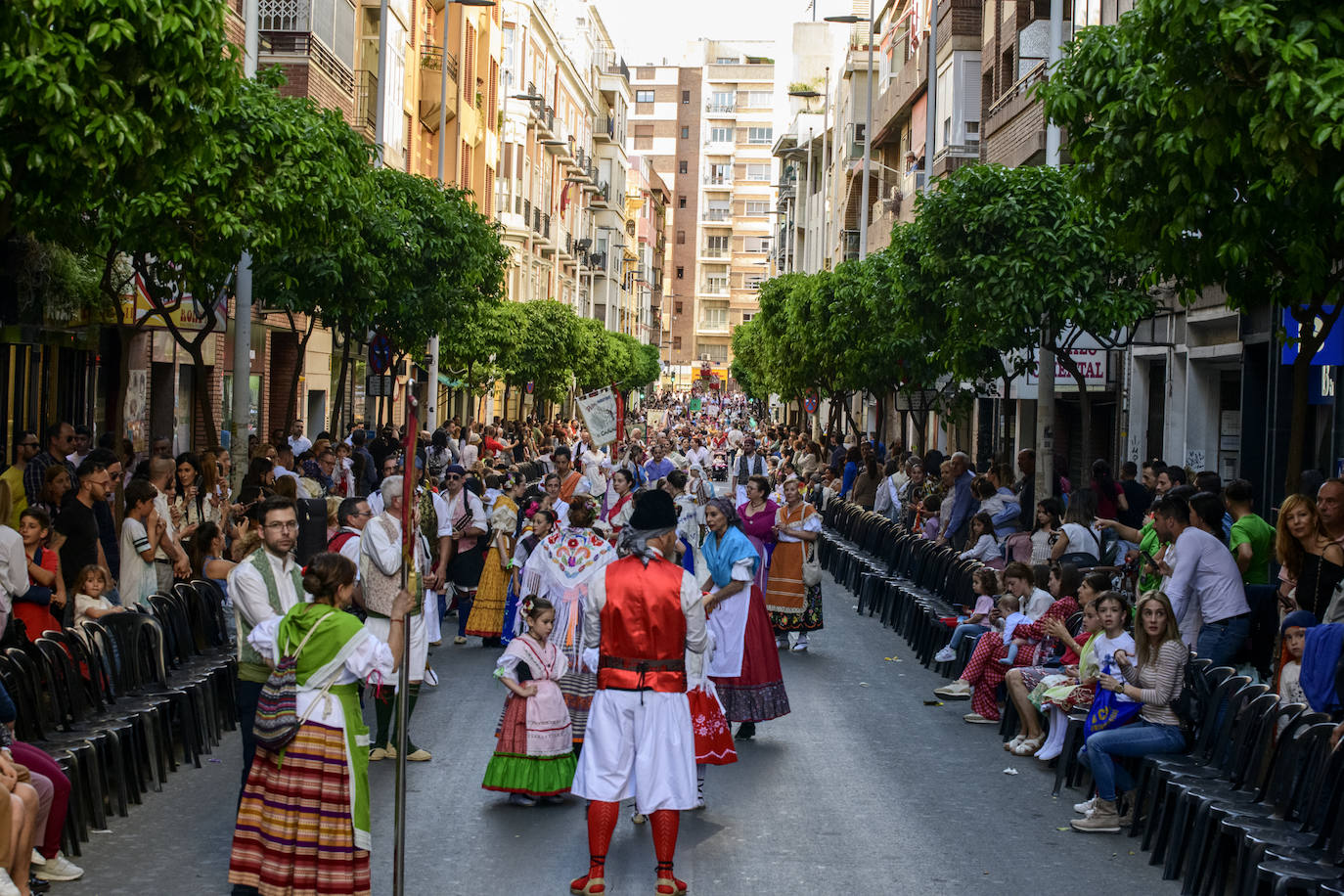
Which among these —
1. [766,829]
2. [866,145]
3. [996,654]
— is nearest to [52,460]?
[996,654]

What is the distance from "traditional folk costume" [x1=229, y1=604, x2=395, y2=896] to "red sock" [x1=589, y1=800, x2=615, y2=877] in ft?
3.78

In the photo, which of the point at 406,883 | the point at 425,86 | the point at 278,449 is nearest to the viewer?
the point at 406,883

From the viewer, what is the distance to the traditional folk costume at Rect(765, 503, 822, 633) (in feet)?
55.5

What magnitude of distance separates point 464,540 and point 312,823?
33.4ft

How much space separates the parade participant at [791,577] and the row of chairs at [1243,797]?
603cm

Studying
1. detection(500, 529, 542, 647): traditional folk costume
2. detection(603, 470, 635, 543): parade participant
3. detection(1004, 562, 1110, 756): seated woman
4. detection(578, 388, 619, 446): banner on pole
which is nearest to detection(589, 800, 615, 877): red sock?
detection(1004, 562, 1110, 756): seated woman

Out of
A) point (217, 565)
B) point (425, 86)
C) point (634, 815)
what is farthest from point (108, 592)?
point (425, 86)

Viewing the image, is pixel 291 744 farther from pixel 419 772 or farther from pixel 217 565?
pixel 217 565

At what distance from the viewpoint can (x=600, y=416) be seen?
3247 centimetres

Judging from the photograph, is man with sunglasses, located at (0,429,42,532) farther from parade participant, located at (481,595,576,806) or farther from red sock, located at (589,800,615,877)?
red sock, located at (589,800,615,877)

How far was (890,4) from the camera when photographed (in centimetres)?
6128

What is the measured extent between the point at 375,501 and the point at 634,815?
5.22 metres

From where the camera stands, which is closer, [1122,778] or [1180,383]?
[1122,778]

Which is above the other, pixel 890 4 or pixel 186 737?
pixel 890 4
